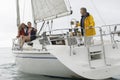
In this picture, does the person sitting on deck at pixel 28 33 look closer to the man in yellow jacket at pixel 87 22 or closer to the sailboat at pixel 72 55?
the sailboat at pixel 72 55

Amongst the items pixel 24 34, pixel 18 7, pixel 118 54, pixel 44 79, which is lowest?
pixel 44 79

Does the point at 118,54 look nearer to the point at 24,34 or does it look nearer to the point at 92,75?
the point at 92,75

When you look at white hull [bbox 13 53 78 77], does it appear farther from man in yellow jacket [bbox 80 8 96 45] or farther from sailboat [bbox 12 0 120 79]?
man in yellow jacket [bbox 80 8 96 45]

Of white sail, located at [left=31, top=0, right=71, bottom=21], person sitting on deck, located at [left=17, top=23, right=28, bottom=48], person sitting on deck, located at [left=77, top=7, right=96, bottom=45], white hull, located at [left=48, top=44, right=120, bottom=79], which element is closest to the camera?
white hull, located at [left=48, top=44, right=120, bottom=79]

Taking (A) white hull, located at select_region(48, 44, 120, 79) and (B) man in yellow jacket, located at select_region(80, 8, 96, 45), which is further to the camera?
(B) man in yellow jacket, located at select_region(80, 8, 96, 45)

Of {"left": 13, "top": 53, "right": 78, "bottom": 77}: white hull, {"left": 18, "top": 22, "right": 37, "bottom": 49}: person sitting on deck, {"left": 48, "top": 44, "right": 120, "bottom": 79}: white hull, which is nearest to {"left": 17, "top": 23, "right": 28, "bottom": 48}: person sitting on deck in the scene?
{"left": 18, "top": 22, "right": 37, "bottom": 49}: person sitting on deck

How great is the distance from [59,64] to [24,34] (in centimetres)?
391

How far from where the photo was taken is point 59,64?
1211 cm

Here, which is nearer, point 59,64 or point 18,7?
point 59,64

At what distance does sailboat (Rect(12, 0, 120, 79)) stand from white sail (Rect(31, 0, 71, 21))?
0.15ft

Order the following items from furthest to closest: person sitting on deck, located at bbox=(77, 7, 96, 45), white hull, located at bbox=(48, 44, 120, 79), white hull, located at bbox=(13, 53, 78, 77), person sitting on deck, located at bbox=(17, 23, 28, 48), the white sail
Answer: person sitting on deck, located at bbox=(17, 23, 28, 48) < the white sail < person sitting on deck, located at bbox=(77, 7, 96, 45) < white hull, located at bbox=(13, 53, 78, 77) < white hull, located at bbox=(48, 44, 120, 79)

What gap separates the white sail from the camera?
567 inches

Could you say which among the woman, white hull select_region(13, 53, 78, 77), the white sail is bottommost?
white hull select_region(13, 53, 78, 77)

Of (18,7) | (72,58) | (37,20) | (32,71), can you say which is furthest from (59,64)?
(18,7)
